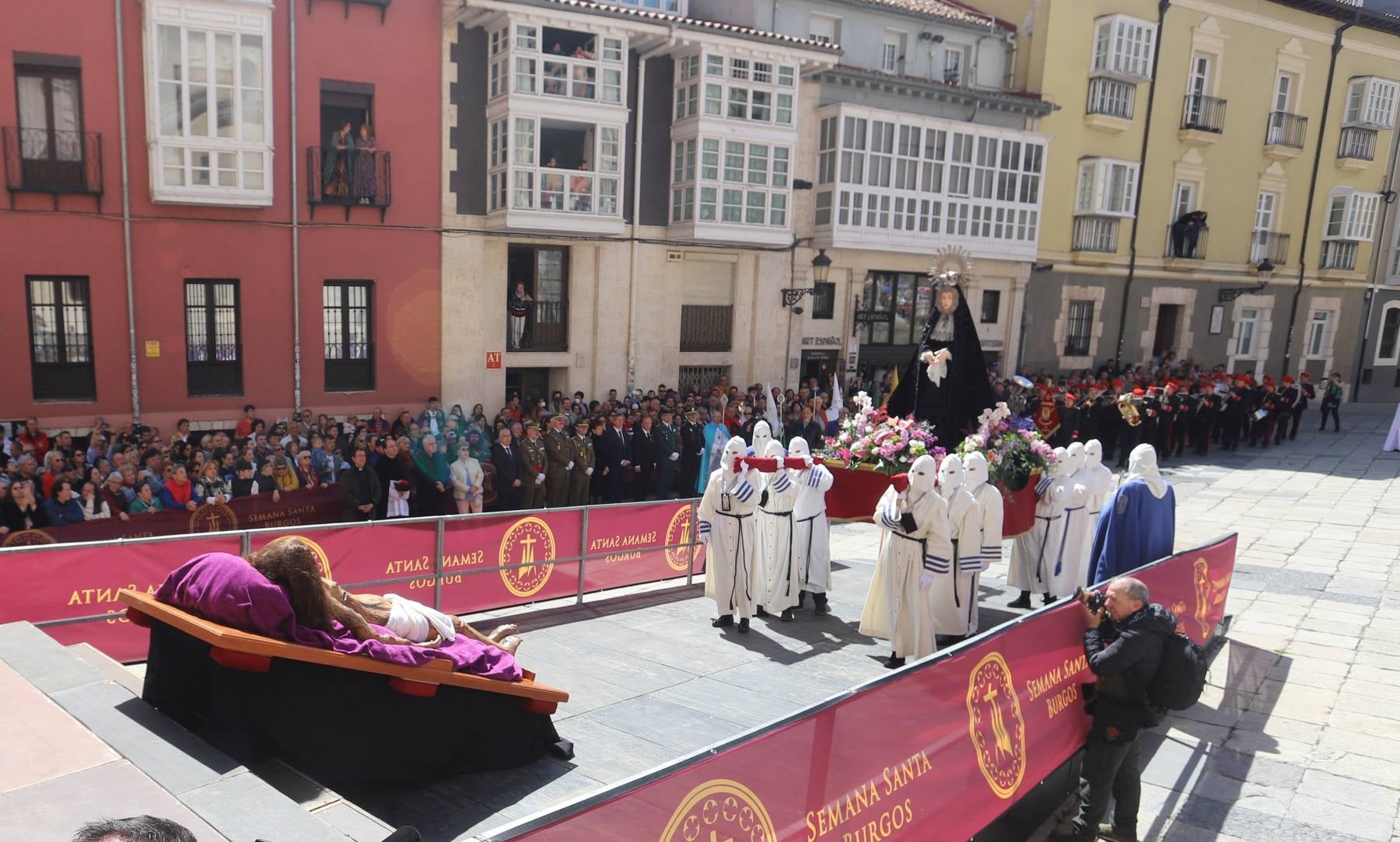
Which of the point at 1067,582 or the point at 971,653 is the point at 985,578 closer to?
the point at 1067,582

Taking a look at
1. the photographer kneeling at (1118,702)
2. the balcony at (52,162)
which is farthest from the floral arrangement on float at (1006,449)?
the balcony at (52,162)

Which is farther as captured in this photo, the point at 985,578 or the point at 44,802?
the point at 985,578

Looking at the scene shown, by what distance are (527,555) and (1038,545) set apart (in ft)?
19.4

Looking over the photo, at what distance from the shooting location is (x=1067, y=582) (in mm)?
10992

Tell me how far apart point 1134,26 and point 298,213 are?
916 inches

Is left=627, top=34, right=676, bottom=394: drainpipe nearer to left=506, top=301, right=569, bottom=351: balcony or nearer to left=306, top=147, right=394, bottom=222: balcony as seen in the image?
left=506, top=301, right=569, bottom=351: balcony

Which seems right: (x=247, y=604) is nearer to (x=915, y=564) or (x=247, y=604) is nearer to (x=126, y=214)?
(x=915, y=564)

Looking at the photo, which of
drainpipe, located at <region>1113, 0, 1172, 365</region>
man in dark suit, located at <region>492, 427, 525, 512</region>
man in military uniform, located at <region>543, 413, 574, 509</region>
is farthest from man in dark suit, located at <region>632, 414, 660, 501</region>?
drainpipe, located at <region>1113, 0, 1172, 365</region>

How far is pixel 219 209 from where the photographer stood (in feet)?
54.9

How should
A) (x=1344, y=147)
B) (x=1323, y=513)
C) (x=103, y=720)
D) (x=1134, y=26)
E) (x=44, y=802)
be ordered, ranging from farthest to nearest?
(x=1344, y=147), (x=1134, y=26), (x=1323, y=513), (x=103, y=720), (x=44, y=802)

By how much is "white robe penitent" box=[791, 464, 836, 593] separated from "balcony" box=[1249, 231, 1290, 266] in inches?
1119

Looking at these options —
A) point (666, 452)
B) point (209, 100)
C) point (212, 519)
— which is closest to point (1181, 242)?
point (666, 452)

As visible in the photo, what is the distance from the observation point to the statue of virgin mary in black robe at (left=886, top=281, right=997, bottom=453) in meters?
11.0

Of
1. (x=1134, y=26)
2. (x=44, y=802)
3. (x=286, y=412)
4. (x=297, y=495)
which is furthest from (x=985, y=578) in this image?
(x=1134, y=26)
